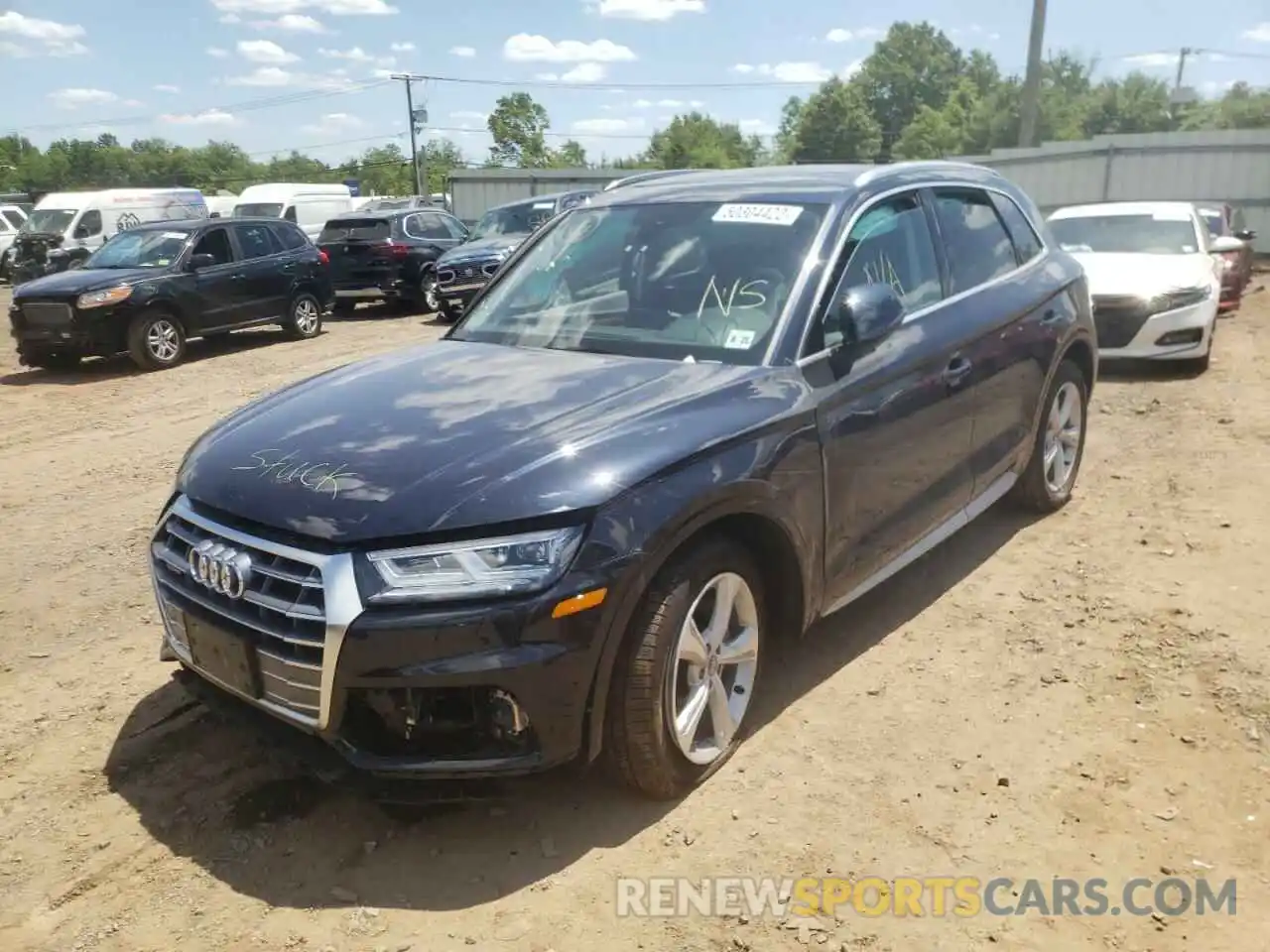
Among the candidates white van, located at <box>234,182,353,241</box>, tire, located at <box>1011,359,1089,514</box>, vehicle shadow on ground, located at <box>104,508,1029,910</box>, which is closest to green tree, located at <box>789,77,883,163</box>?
white van, located at <box>234,182,353,241</box>

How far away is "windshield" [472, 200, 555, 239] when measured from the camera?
16344mm

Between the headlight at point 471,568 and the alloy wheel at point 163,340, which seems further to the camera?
the alloy wheel at point 163,340

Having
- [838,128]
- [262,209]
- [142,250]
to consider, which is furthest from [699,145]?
[142,250]

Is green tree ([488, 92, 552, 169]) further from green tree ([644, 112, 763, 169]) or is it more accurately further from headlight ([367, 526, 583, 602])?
headlight ([367, 526, 583, 602])

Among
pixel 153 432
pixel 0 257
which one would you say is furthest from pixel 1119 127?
pixel 153 432

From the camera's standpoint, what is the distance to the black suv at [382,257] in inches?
641

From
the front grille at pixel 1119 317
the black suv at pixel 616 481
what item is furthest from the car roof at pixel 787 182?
the front grille at pixel 1119 317

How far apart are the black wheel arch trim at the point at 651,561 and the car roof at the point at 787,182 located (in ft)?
4.61

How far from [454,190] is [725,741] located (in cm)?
3347

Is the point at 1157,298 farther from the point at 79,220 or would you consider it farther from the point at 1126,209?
the point at 79,220

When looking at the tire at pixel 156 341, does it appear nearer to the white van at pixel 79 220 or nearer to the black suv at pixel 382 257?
the black suv at pixel 382 257

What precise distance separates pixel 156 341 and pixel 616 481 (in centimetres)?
1078

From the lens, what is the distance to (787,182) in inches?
159

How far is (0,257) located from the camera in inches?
965
